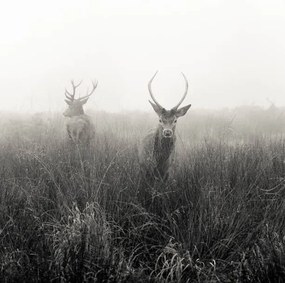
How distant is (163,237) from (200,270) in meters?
0.61

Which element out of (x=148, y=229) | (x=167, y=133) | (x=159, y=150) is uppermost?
(x=167, y=133)

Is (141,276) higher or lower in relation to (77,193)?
lower

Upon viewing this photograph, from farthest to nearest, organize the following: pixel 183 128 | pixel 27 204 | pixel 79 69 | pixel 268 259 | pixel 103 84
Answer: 1. pixel 79 69
2. pixel 103 84
3. pixel 183 128
4. pixel 27 204
5. pixel 268 259

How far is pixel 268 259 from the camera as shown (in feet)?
7.60

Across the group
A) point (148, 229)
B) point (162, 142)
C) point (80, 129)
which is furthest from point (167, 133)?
point (80, 129)

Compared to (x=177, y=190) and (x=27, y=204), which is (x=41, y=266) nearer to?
(x=27, y=204)

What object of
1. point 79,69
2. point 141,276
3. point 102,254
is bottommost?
point 141,276

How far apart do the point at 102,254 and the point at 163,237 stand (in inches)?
26.8

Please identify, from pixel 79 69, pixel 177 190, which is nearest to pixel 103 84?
pixel 79 69

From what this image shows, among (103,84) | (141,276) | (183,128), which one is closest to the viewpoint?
(141,276)

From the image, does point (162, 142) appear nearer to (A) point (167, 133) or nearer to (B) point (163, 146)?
(B) point (163, 146)

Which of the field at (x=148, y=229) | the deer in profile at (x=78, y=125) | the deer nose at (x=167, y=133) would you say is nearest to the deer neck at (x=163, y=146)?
the deer nose at (x=167, y=133)

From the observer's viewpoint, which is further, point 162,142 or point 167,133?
point 162,142

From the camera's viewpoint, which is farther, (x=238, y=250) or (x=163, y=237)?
(x=163, y=237)
